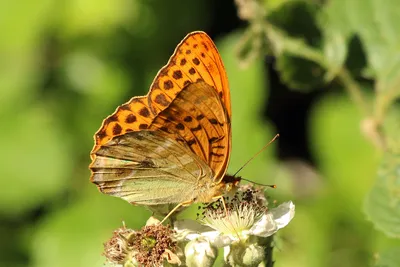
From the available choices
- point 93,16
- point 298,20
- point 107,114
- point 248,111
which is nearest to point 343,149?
point 248,111

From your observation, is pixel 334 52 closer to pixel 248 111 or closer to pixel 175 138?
pixel 175 138

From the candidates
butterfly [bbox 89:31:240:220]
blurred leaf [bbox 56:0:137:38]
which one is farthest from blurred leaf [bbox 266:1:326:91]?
blurred leaf [bbox 56:0:137:38]

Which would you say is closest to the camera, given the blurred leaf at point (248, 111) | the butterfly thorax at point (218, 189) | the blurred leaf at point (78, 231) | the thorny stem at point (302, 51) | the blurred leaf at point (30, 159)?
the butterfly thorax at point (218, 189)

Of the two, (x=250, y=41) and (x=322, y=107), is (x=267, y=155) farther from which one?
(x=250, y=41)

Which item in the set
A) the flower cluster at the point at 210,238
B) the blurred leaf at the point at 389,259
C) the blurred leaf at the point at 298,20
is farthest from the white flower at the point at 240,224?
the blurred leaf at the point at 298,20

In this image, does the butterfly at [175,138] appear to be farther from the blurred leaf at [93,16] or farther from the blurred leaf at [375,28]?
the blurred leaf at [93,16]

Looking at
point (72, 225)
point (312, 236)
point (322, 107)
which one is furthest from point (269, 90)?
point (72, 225)

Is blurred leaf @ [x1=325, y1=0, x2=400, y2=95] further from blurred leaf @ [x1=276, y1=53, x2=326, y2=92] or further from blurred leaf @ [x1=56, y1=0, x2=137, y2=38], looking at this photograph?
blurred leaf @ [x1=56, y1=0, x2=137, y2=38]
